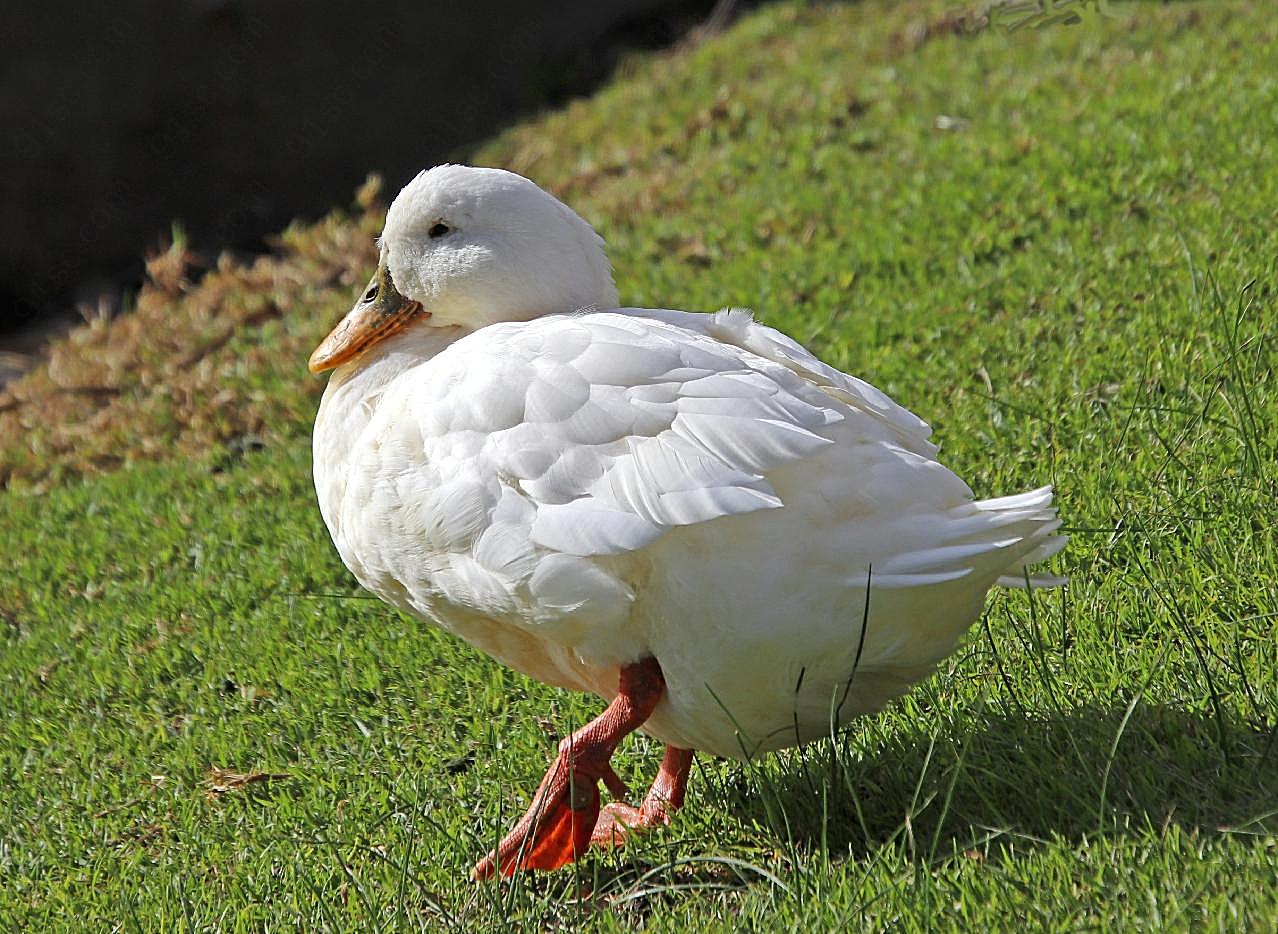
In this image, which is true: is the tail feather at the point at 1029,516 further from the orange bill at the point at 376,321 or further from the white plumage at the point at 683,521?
the orange bill at the point at 376,321

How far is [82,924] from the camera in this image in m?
3.45

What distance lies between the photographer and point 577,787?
314 cm

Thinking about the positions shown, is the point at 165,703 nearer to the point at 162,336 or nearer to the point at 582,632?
the point at 582,632

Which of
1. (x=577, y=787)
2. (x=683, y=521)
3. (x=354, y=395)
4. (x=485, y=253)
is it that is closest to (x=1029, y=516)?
(x=683, y=521)

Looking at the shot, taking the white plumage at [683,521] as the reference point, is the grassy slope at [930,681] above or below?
below

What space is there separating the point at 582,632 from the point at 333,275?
17.5ft

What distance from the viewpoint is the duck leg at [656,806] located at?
131 inches

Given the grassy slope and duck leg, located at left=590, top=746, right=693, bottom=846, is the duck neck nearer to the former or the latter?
the grassy slope

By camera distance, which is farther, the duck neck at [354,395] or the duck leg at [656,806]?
the duck neck at [354,395]

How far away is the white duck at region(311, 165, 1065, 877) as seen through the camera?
2820 mm

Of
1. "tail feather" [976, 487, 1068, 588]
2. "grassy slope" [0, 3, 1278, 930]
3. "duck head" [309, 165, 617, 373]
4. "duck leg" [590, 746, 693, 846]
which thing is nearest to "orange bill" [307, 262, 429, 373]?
"duck head" [309, 165, 617, 373]

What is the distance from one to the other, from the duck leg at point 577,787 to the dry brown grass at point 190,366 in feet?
12.2

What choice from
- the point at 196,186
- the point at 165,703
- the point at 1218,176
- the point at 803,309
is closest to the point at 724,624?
the point at 165,703

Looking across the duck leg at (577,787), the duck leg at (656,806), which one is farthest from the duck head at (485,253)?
the duck leg at (656,806)
